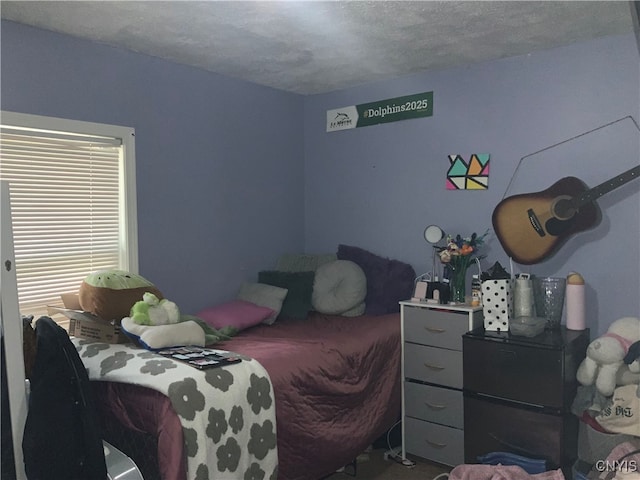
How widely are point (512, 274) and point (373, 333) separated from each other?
0.88m

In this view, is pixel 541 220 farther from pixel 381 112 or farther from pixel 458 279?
pixel 381 112

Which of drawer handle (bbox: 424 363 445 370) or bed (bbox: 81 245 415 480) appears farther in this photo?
drawer handle (bbox: 424 363 445 370)

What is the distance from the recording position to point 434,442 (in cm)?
298

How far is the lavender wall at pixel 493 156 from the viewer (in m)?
2.86

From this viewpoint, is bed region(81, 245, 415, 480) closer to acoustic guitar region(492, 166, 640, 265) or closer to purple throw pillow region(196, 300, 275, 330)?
purple throw pillow region(196, 300, 275, 330)

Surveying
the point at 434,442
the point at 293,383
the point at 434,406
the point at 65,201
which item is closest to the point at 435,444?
the point at 434,442

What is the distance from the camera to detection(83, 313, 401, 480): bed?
2.09 meters

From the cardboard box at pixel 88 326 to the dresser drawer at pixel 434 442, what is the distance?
164 centimetres

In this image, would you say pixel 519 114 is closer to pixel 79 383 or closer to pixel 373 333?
pixel 373 333

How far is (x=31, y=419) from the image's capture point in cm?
183

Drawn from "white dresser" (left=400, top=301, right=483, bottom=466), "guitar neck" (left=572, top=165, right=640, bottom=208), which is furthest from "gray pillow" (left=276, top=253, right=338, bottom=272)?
"guitar neck" (left=572, top=165, right=640, bottom=208)

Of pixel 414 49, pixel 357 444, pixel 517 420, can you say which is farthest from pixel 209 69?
pixel 517 420

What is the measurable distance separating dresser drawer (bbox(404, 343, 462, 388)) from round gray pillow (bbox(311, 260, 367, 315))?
0.60m

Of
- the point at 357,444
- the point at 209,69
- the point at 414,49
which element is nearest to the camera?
the point at 357,444
